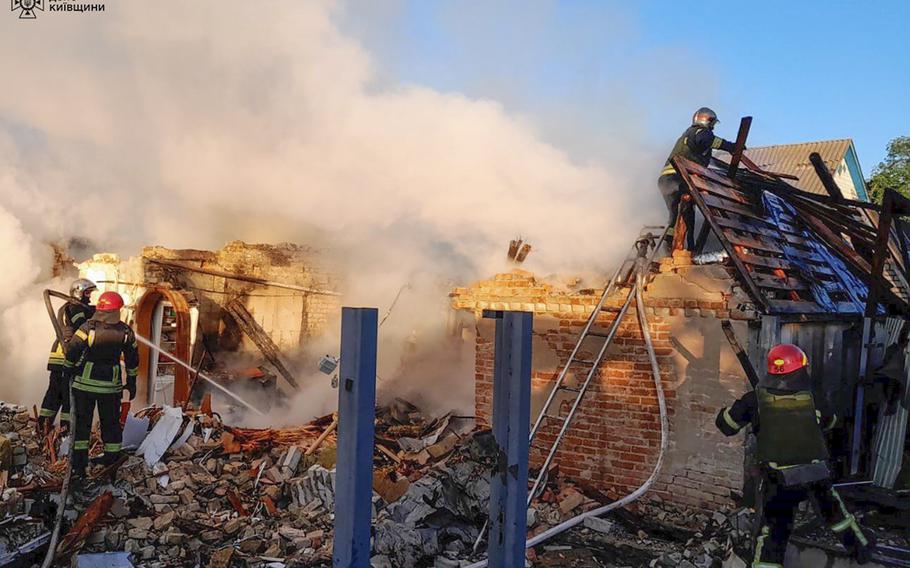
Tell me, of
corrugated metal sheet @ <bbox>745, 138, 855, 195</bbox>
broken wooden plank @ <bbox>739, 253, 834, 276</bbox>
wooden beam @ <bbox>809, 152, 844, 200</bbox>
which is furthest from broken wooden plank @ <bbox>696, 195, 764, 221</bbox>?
corrugated metal sheet @ <bbox>745, 138, 855, 195</bbox>

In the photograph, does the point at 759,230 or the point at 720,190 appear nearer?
the point at 759,230

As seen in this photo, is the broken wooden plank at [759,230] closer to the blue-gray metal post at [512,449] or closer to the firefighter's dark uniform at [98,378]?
the blue-gray metal post at [512,449]

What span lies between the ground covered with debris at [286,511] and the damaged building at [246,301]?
387 cm

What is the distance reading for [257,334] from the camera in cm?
1106

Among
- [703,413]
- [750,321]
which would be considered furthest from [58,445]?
[750,321]

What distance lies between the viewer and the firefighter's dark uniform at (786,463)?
428cm

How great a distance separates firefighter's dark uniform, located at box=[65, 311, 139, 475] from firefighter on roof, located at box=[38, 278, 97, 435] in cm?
68

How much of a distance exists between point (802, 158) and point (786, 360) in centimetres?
2493

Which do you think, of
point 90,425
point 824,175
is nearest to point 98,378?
point 90,425

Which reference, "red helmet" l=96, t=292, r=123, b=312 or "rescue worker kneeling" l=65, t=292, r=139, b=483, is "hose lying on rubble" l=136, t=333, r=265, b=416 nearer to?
"rescue worker kneeling" l=65, t=292, r=139, b=483

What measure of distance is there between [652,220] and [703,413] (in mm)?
3191

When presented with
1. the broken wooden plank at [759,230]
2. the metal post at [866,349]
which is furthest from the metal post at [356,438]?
the metal post at [866,349]

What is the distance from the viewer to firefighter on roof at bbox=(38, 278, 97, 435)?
6734 millimetres

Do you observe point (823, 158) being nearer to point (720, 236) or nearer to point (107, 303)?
point (720, 236)
